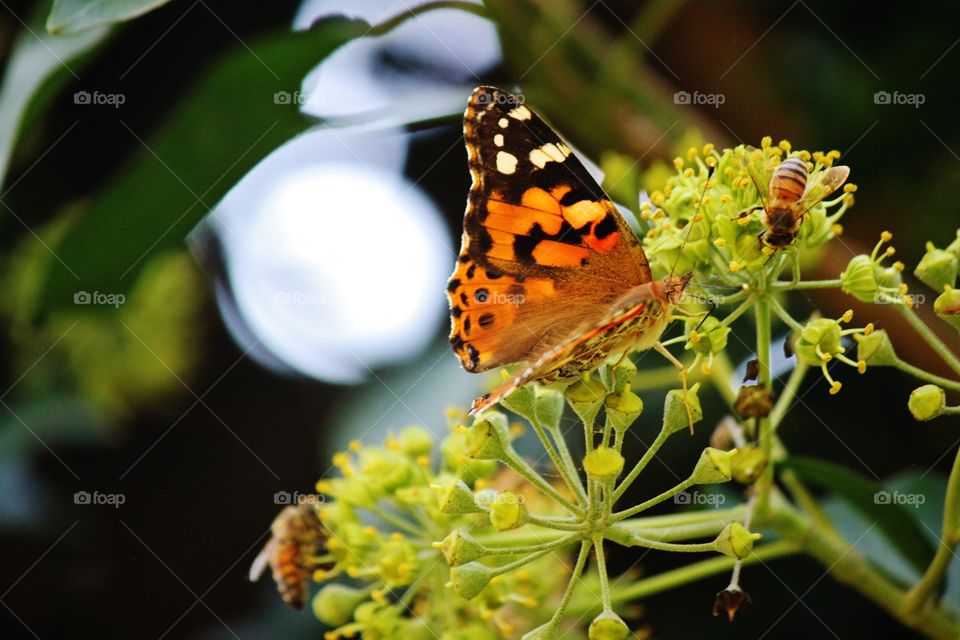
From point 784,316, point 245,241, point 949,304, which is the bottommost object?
point 245,241

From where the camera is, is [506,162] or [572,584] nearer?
[572,584]

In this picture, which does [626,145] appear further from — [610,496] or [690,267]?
[610,496]

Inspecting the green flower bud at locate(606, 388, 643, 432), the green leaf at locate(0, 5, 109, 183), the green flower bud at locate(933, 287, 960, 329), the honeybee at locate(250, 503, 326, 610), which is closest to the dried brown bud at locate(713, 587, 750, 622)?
the green flower bud at locate(606, 388, 643, 432)

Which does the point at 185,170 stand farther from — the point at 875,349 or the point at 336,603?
the point at 875,349

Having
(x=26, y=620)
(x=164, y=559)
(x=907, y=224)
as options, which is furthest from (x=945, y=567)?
(x=26, y=620)

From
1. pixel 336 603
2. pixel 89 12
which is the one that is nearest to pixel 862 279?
pixel 336 603

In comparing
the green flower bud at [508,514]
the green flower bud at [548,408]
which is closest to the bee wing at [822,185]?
the green flower bud at [548,408]

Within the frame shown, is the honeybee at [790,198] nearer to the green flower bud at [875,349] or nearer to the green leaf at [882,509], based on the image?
the green flower bud at [875,349]
